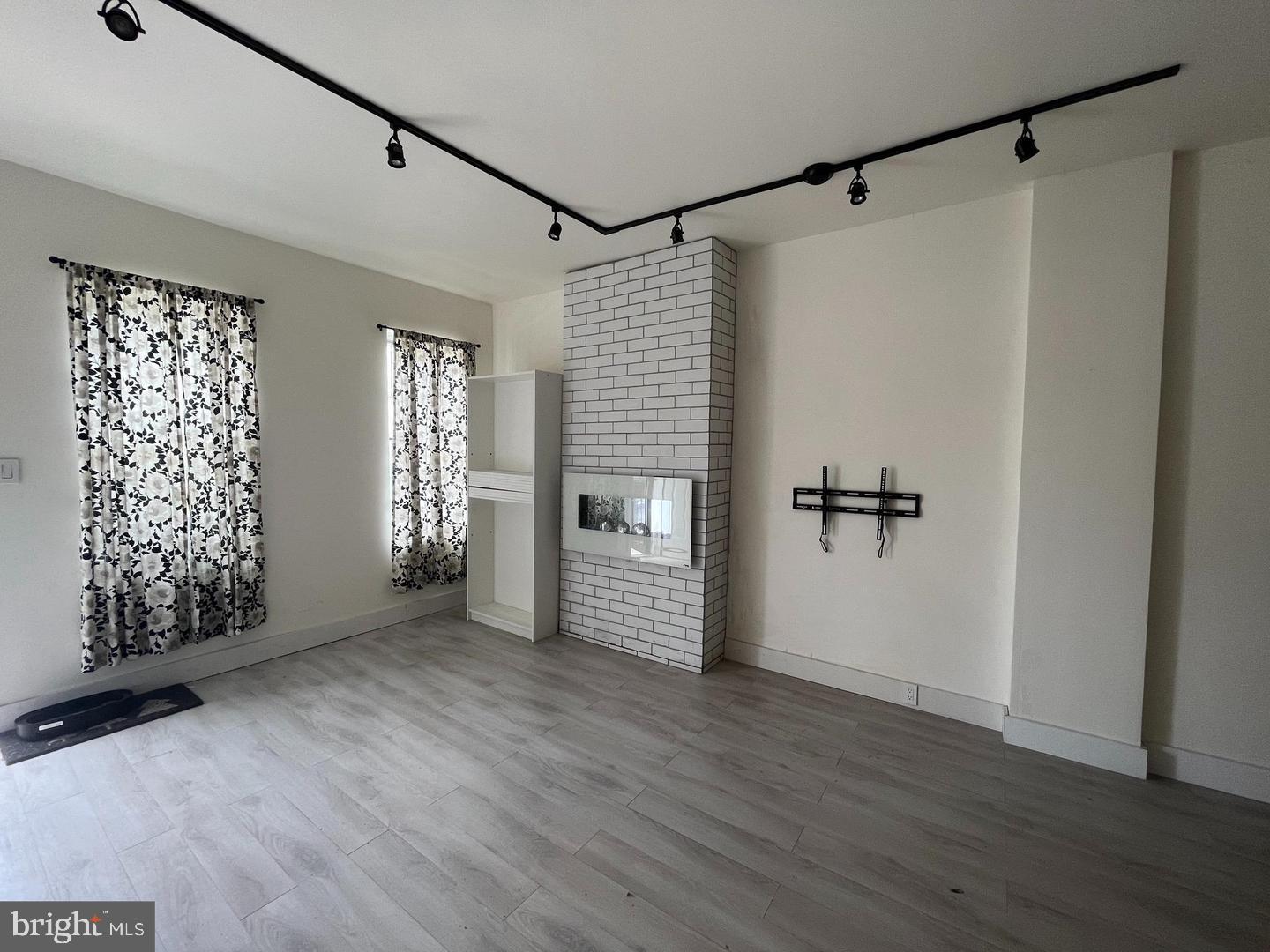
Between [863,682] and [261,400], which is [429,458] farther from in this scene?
[863,682]

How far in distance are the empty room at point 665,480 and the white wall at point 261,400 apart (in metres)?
0.02

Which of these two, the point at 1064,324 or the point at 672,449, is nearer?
the point at 1064,324

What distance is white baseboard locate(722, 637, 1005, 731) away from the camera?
2.68m

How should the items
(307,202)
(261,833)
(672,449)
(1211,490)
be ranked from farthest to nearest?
(672,449) < (307,202) < (1211,490) < (261,833)

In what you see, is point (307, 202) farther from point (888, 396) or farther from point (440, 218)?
point (888, 396)

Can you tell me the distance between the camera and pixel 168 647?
9.61ft

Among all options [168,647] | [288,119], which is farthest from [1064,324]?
[168,647]

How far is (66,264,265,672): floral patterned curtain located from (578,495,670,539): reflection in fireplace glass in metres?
2.18

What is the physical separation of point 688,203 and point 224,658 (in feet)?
13.1

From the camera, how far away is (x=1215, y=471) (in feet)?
7.18

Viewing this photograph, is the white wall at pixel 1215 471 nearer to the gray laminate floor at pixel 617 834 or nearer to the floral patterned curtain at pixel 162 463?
the gray laminate floor at pixel 617 834

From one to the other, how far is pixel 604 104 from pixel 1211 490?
3048mm

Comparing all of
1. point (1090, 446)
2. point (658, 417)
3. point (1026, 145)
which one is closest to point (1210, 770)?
point (1090, 446)

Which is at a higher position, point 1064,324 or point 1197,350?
point 1064,324
